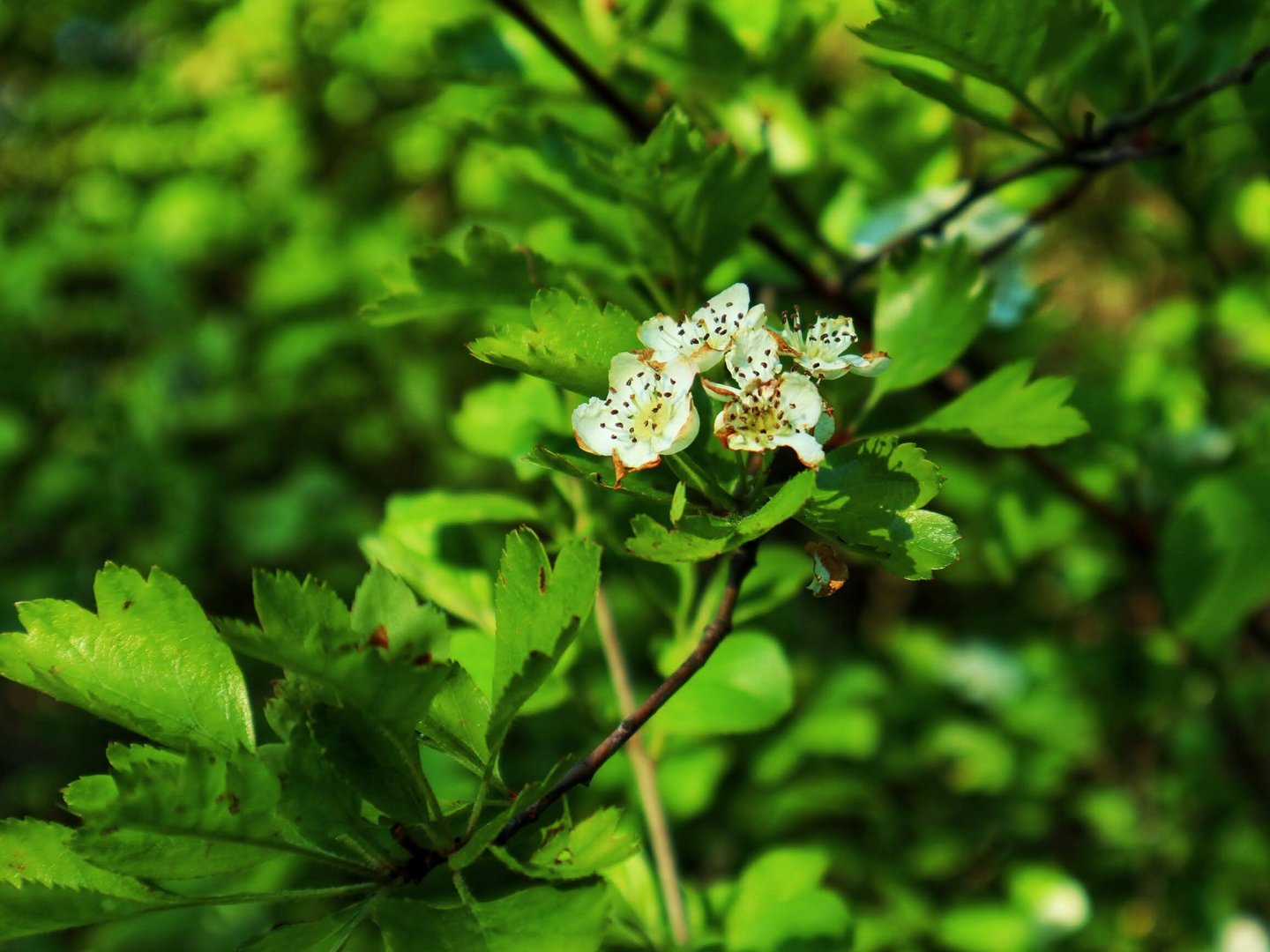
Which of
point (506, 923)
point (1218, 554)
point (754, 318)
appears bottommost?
point (1218, 554)

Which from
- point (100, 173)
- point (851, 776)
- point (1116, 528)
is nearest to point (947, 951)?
point (851, 776)

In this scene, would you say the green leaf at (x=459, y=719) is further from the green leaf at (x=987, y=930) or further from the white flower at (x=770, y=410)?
the green leaf at (x=987, y=930)

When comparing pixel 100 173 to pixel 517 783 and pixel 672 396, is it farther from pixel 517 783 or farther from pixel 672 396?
pixel 672 396

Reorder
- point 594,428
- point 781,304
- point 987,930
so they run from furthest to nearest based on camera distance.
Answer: point 987,930 < point 781,304 < point 594,428

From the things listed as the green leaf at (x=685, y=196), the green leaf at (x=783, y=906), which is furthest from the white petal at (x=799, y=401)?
the green leaf at (x=783, y=906)

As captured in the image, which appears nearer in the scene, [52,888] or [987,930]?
[52,888]

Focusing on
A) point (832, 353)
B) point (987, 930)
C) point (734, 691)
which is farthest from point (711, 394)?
point (987, 930)

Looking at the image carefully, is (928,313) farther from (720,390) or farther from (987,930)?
(987,930)

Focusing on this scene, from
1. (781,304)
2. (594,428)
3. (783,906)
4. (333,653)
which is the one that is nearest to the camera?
(333,653)
